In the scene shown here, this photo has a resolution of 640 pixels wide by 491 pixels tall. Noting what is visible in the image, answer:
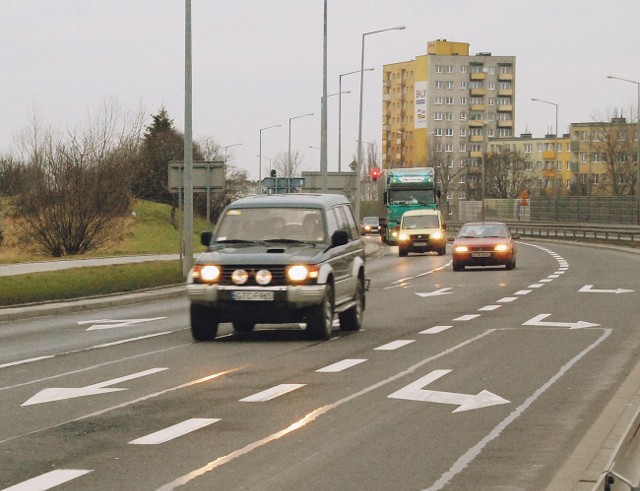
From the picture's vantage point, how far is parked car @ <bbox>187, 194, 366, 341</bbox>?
53.6 feet

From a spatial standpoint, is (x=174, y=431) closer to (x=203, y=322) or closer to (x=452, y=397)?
(x=452, y=397)

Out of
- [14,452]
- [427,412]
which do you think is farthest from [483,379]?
[14,452]

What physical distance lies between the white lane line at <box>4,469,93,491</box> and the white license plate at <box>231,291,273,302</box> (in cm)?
851

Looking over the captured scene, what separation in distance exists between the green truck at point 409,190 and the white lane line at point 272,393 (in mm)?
48796

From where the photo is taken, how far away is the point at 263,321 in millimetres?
16547

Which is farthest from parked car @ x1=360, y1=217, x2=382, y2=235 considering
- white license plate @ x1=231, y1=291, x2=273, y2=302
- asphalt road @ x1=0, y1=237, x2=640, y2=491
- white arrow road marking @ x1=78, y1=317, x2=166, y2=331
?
white license plate @ x1=231, y1=291, x2=273, y2=302

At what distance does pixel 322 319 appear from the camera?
1659 cm

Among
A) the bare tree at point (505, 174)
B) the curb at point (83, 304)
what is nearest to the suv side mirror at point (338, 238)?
the curb at point (83, 304)

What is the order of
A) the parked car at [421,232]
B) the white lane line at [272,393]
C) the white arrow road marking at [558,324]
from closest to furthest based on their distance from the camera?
the white lane line at [272,393] → the white arrow road marking at [558,324] → the parked car at [421,232]

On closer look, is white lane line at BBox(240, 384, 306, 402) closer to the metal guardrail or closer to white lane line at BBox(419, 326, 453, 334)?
white lane line at BBox(419, 326, 453, 334)

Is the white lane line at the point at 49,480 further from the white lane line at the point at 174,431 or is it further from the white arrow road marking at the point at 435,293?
the white arrow road marking at the point at 435,293

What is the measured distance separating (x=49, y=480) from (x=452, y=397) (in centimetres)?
448

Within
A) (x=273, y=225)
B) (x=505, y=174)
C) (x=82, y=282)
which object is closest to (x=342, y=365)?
(x=273, y=225)

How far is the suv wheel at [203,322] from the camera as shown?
16.8m
